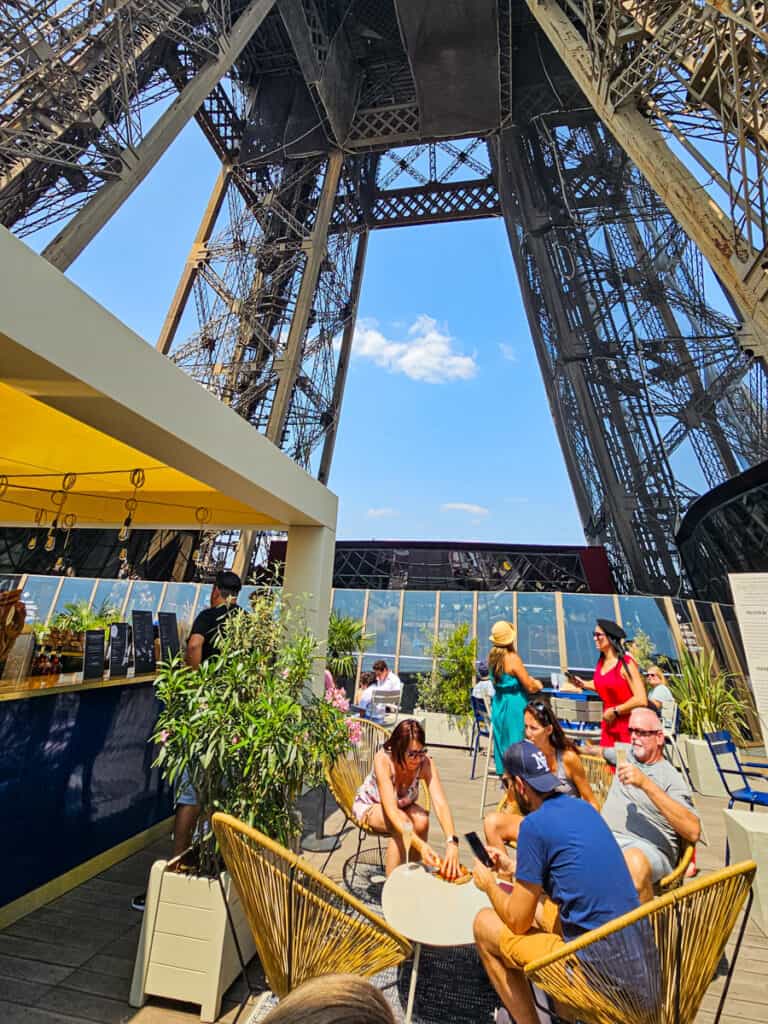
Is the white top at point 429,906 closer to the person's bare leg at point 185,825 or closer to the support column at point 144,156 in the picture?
the person's bare leg at point 185,825

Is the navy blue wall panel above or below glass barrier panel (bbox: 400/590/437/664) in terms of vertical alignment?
below

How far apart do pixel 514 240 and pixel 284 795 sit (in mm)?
18070

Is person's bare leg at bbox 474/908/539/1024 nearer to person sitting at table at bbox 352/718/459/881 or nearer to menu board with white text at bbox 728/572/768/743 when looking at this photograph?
person sitting at table at bbox 352/718/459/881

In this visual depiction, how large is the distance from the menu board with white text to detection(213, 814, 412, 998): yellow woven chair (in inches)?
142

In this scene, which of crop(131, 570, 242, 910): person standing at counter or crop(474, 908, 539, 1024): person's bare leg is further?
crop(131, 570, 242, 910): person standing at counter

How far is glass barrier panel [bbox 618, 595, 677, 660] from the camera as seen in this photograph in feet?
28.4

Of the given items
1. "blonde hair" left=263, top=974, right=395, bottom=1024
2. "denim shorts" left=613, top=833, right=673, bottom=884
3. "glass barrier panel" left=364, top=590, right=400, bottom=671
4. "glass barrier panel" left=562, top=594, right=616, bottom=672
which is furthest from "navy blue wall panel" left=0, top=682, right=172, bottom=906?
"glass barrier panel" left=562, top=594, right=616, bottom=672

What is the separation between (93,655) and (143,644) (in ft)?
1.94

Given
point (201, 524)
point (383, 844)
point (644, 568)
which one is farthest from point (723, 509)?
point (201, 524)

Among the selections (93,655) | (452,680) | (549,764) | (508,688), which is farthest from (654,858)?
(452,680)

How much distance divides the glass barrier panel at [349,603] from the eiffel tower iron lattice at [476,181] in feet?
10.2

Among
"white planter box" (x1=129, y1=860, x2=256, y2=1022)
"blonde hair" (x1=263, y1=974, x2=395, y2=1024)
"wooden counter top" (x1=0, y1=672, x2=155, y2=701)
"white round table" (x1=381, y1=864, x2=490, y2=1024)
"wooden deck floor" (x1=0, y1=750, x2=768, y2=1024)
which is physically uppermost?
"wooden counter top" (x1=0, y1=672, x2=155, y2=701)

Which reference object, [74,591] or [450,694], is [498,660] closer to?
[450,694]

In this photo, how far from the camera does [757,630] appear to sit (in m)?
3.75
